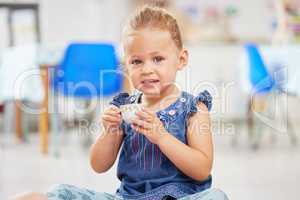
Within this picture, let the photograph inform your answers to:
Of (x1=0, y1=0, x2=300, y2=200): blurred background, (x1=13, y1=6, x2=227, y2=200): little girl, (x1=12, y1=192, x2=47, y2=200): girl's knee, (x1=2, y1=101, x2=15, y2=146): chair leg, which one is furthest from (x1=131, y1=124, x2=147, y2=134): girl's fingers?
(x1=2, y1=101, x2=15, y2=146): chair leg

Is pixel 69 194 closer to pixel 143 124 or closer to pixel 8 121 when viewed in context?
pixel 143 124

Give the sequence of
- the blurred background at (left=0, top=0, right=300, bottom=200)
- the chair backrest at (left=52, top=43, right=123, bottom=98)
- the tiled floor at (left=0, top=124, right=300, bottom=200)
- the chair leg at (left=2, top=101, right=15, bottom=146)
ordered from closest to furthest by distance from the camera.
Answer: the tiled floor at (left=0, top=124, right=300, bottom=200), the blurred background at (left=0, top=0, right=300, bottom=200), the chair backrest at (left=52, top=43, right=123, bottom=98), the chair leg at (left=2, top=101, right=15, bottom=146)

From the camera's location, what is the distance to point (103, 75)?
126 inches

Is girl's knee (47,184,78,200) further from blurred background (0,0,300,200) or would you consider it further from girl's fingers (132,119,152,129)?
blurred background (0,0,300,200)

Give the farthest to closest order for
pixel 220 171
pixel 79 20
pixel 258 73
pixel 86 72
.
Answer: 1. pixel 79 20
2. pixel 258 73
3. pixel 86 72
4. pixel 220 171

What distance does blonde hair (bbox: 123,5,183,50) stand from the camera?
42.7 inches

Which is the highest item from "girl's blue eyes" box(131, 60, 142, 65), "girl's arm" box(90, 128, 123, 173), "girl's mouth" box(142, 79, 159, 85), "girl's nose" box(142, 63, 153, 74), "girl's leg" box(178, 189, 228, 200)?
"girl's blue eyes" box(131, 60, 142, 65)

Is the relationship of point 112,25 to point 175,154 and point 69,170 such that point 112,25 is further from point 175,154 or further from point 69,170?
point 175,154

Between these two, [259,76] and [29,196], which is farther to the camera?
[259,76]

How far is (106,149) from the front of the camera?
1.12 m

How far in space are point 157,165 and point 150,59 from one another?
8.1 inches

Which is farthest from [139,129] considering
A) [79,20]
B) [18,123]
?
[79,20]

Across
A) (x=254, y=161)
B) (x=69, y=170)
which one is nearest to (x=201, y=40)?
(x=254, y=161)

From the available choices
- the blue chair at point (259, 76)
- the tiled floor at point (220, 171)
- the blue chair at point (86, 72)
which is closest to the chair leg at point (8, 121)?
the tiled floor at point (220, 171)
